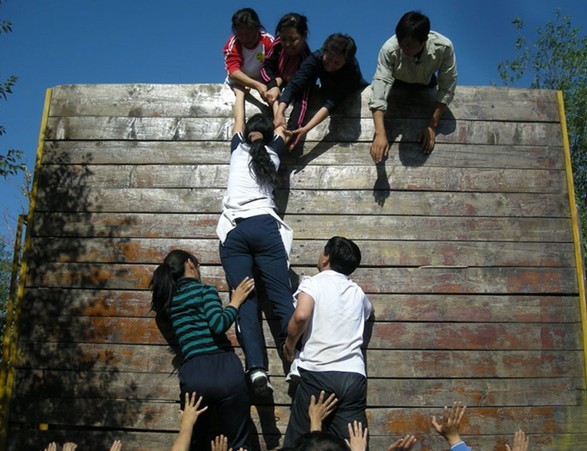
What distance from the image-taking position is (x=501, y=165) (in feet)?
17.4

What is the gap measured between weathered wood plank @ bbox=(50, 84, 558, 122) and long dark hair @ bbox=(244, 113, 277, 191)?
596 mm

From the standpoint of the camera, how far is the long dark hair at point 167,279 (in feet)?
14.3

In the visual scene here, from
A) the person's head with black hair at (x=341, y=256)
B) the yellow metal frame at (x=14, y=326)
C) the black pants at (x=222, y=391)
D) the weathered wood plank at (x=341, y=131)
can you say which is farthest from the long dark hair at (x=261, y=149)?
the yellow metal frame at (x=14, y=326)

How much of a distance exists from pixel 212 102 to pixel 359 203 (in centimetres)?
149

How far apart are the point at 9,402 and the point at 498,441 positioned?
3.44 metres

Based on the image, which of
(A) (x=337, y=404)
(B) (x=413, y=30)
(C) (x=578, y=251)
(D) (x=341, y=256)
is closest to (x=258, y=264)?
(D) (x=341, y=256)

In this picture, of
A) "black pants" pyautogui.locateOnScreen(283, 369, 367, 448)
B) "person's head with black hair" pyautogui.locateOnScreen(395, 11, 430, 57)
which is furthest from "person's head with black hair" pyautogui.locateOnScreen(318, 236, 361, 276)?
"person's head with black hair" pyautogui.locateOnScreen(395, 11, 430, 57)

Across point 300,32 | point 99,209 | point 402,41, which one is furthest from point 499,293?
point 99,209

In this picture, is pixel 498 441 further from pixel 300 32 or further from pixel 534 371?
pixel 300 32

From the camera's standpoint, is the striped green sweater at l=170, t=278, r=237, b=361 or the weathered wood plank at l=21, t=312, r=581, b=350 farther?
the weathered wood plank at l=21, t=312, r=581, b=350

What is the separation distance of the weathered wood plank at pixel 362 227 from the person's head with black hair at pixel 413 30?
1.29 m

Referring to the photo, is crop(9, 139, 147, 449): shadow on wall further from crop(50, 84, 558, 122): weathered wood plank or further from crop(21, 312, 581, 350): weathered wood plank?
crop(50, 84, 558, 122): weathered wood plank

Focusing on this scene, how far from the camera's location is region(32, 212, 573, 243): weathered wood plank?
5.07 meters

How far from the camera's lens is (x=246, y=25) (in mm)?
5395
